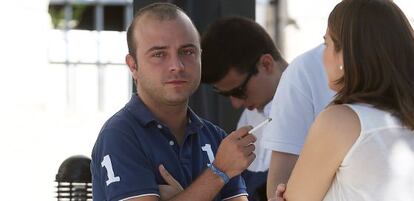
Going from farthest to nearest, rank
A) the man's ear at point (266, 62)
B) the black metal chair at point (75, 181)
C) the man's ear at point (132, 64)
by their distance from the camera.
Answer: the man's ear at point (266, 62), the black metal chair at point (75, 181), the man's ear at point (132, 64)

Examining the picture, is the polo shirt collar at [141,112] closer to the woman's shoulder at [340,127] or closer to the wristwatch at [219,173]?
the wristwatch at [219,173]

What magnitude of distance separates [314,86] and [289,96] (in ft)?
0.33

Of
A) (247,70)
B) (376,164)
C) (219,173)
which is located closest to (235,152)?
(219,173)

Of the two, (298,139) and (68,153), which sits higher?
(298,139)

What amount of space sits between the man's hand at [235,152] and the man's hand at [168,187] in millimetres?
134

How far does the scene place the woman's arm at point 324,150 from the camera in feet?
8.27

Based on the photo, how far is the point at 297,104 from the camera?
3256mm

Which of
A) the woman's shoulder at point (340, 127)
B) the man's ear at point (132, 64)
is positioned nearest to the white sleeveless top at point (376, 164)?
the woman's shoulder at point (340, 127)

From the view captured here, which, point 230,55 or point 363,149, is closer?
point 363,149

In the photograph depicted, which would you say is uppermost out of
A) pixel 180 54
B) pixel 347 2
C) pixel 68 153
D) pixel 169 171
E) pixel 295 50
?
pixel 347 2

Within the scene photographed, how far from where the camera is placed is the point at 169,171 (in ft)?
9.12

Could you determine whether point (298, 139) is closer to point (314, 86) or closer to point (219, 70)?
point (314, 86)

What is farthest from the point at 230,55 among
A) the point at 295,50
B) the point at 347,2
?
the point at 295,50

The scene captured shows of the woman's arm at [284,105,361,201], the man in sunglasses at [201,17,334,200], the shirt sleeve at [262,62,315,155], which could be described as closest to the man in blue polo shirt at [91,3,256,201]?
the woman's arm at [284,105,361,201]
